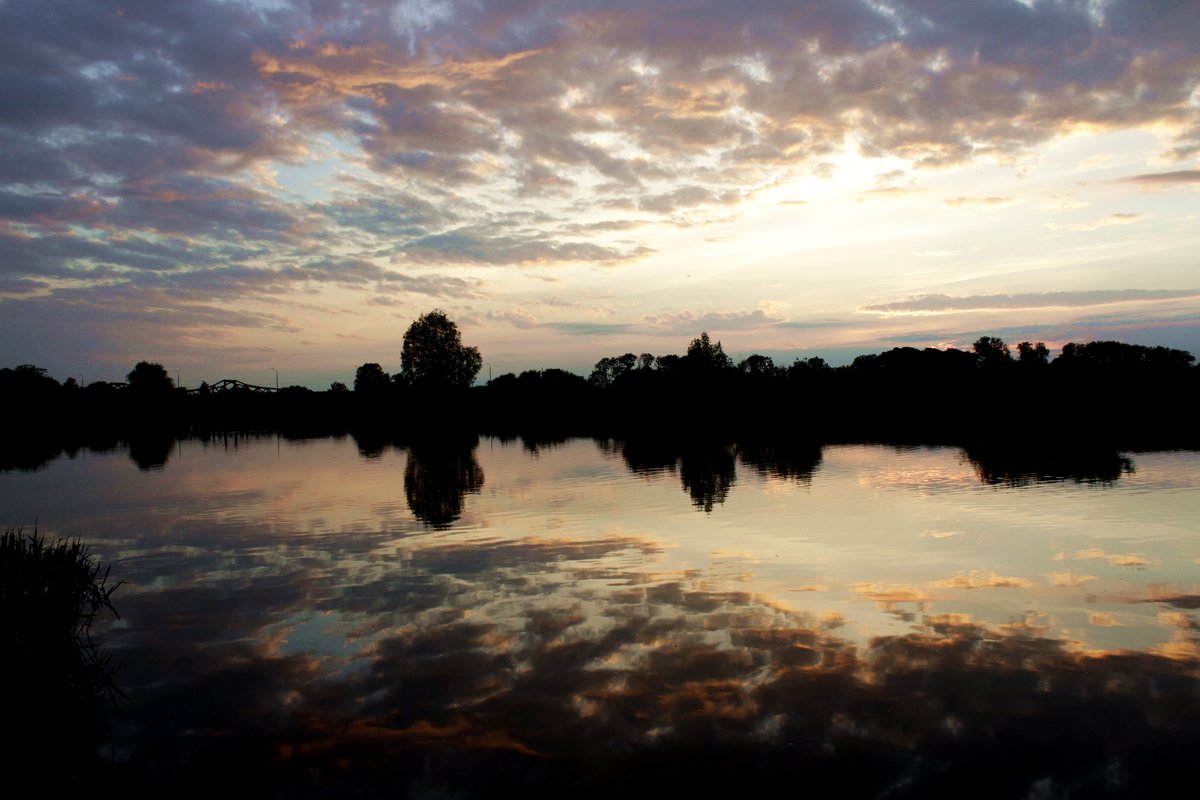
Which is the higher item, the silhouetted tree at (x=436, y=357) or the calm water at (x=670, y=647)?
the silhouetted tree at (x=436, y=357)

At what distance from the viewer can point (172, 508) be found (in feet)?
144

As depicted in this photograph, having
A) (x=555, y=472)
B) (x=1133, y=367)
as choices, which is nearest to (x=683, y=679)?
(x=555, y=472)

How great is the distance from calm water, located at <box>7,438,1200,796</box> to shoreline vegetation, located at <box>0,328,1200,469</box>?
156 feet

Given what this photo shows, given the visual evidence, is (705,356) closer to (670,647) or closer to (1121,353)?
(1121,353)

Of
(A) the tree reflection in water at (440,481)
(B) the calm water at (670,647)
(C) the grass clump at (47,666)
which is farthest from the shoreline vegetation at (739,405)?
(C) the grass clump at (47,666)

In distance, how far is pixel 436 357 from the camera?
17612 cm

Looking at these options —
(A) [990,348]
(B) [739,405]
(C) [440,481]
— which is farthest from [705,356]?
(C) [440,481]

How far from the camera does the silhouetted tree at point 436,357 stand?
175750 millimetres

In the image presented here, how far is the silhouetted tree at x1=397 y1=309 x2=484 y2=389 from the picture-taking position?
→ 6919 inches

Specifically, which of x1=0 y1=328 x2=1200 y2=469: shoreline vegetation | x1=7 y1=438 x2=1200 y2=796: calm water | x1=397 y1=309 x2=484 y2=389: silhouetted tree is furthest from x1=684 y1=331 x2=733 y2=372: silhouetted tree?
x1=7 y1=438 x2=1200 y2=796: calm water

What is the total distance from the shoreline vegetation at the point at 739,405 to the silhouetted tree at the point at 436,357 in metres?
0.40

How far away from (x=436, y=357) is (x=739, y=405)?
7170 centimetres

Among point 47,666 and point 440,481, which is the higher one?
point 47,666

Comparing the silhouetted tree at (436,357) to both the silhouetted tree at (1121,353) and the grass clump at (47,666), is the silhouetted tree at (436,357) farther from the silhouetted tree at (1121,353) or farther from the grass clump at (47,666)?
the grass clump at (47,666)
